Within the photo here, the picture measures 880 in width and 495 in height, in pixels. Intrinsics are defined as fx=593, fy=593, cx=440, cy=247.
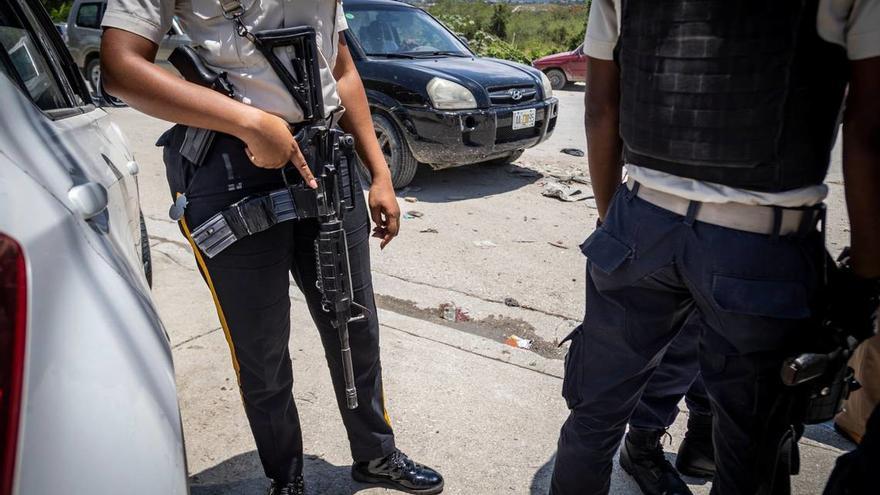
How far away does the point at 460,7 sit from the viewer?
104ft

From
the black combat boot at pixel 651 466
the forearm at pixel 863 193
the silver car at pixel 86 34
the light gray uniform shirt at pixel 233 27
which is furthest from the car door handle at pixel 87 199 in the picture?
the silver car at pixel 86 34

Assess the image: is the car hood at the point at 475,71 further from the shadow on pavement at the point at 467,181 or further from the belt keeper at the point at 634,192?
the belt keeper at the point at 634,192

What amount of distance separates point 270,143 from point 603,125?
84 centimetres

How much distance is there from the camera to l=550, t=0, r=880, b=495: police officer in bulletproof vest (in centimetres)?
112

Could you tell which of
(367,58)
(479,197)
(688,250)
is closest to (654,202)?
(688,250)

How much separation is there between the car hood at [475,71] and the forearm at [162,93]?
13.0 feet

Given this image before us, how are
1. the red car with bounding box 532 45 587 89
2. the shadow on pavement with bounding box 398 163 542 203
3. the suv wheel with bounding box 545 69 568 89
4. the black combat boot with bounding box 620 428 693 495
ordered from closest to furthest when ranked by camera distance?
1. the black combat boot with bounding box 620 428 693 495
2. the shadow on pavement with bounding box 398 163 542 203
3. the red car with bounding box 532 45 587 89
4. the suv wheel with bounding box 545 69 568 89

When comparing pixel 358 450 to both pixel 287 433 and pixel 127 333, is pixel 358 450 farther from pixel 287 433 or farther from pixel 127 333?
pixel 127 333

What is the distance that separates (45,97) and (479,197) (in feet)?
13.0

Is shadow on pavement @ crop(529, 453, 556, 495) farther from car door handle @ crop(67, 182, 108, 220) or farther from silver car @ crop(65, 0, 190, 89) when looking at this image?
silver car @ crop(65, 0, 190, 89)

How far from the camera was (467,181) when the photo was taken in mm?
6004

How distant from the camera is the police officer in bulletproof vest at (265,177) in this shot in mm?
1389

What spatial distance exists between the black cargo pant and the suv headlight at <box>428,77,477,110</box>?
138 inches

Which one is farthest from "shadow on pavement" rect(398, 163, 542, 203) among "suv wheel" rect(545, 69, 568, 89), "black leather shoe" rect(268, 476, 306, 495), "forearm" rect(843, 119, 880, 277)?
"suv wheel" rect(545, 69, 568, 89)
